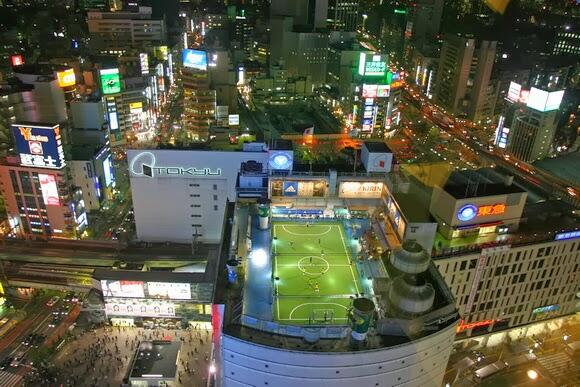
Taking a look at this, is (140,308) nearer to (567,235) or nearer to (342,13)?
(567,235)

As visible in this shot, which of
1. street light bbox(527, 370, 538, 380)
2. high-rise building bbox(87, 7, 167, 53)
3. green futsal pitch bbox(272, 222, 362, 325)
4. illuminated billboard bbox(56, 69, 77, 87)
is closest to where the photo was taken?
green futsal pitch bbox(272, 222, 362, 325)

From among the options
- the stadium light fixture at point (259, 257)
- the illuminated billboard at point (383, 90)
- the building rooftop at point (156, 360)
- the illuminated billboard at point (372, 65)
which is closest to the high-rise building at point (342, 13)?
the illuminated billboard at point (372, 65)

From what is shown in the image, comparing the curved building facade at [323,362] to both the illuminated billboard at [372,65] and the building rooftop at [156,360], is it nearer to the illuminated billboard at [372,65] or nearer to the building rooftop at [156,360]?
the building rooftop at [156,360]

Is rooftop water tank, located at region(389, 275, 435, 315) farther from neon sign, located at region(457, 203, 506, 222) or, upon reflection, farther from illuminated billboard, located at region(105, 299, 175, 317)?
illuminated billboard, located at region(105, 299, 175, 317)

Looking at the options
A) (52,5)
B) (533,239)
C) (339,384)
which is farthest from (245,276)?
(52,5)

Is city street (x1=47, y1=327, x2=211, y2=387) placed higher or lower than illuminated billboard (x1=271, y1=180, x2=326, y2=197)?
lower

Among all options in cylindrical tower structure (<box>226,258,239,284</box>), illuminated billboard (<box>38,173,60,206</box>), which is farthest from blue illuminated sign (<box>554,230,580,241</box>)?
illuminated billboard (<box>38,173,60,206</box>)
